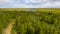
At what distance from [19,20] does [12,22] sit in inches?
4.3

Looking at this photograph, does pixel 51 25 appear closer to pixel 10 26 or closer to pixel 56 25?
pixel 56 25

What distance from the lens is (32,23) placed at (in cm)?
167

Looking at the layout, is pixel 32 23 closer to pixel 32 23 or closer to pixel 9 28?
pixel 32 23

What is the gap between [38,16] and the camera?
1.80 m

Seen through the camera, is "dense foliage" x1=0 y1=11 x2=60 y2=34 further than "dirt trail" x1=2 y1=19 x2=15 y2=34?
No

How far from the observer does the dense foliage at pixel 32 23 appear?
5.16ft

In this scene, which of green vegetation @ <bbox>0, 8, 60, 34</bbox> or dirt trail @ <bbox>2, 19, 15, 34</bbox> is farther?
dirt trail @ <bbox>2, 19, 15, 34</bbox>

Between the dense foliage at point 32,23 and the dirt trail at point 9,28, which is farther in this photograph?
the dirt trail at point 9,28

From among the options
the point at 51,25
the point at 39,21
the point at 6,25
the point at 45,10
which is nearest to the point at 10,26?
the point at 6,25

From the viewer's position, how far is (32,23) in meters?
1.67

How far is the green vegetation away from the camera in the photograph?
1.57 meters

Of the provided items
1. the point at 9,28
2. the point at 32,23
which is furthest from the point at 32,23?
the point at 9,28

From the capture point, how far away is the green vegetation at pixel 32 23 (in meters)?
1.57

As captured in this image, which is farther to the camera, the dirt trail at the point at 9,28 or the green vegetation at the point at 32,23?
the dirt trail at the point at 9,28
